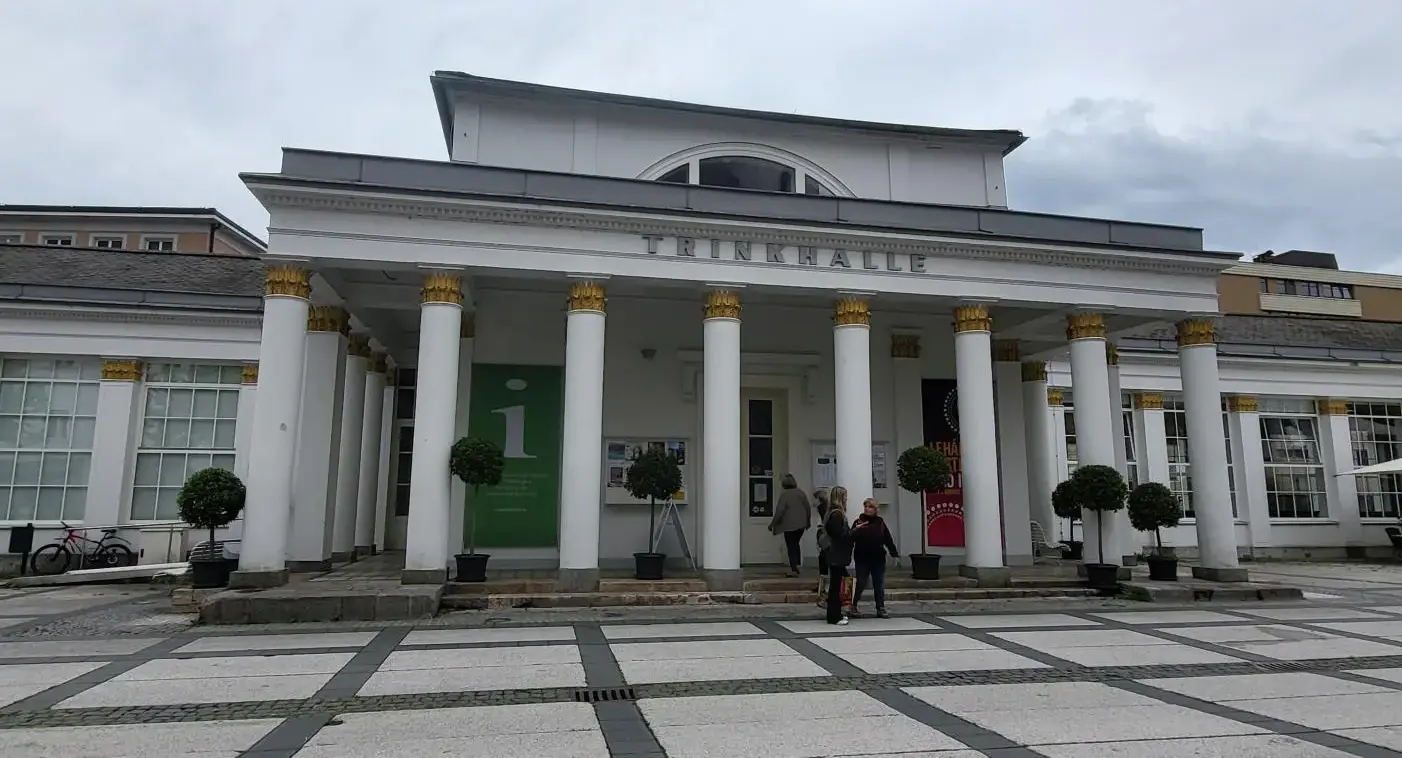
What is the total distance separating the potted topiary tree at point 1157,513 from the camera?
43.7 feet

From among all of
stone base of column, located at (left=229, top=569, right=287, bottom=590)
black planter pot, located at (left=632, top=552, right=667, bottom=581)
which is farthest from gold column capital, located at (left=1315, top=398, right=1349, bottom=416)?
stone base of column, located at (left=229, top=569, right=287, bottom=590)

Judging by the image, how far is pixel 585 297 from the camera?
12.3 metres

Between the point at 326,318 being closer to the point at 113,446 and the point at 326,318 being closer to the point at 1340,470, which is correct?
the point at 113,446

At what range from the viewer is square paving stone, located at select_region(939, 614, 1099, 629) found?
33.6ft

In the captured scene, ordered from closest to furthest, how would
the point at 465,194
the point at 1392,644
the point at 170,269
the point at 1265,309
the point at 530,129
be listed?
the point at 1392,644, the point at 465,194, the point at 530,129, the point at 170,269, the point at 1265,309

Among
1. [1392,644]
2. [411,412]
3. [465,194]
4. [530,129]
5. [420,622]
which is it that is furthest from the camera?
[411,412]

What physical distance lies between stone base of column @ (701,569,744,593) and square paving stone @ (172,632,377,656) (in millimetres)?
4793

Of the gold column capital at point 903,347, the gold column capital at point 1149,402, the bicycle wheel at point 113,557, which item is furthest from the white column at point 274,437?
the gold column capital at point 1149,402

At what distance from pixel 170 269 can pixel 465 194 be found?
1314cm

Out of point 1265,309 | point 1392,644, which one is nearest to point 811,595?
point 1392,644

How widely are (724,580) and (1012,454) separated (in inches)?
308

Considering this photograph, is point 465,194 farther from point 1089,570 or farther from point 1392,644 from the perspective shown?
point 1392,644

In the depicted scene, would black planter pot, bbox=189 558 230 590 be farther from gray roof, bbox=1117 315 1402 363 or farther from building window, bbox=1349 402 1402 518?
building window, bbox=1349 402 1402 518

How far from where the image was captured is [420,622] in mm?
10180
